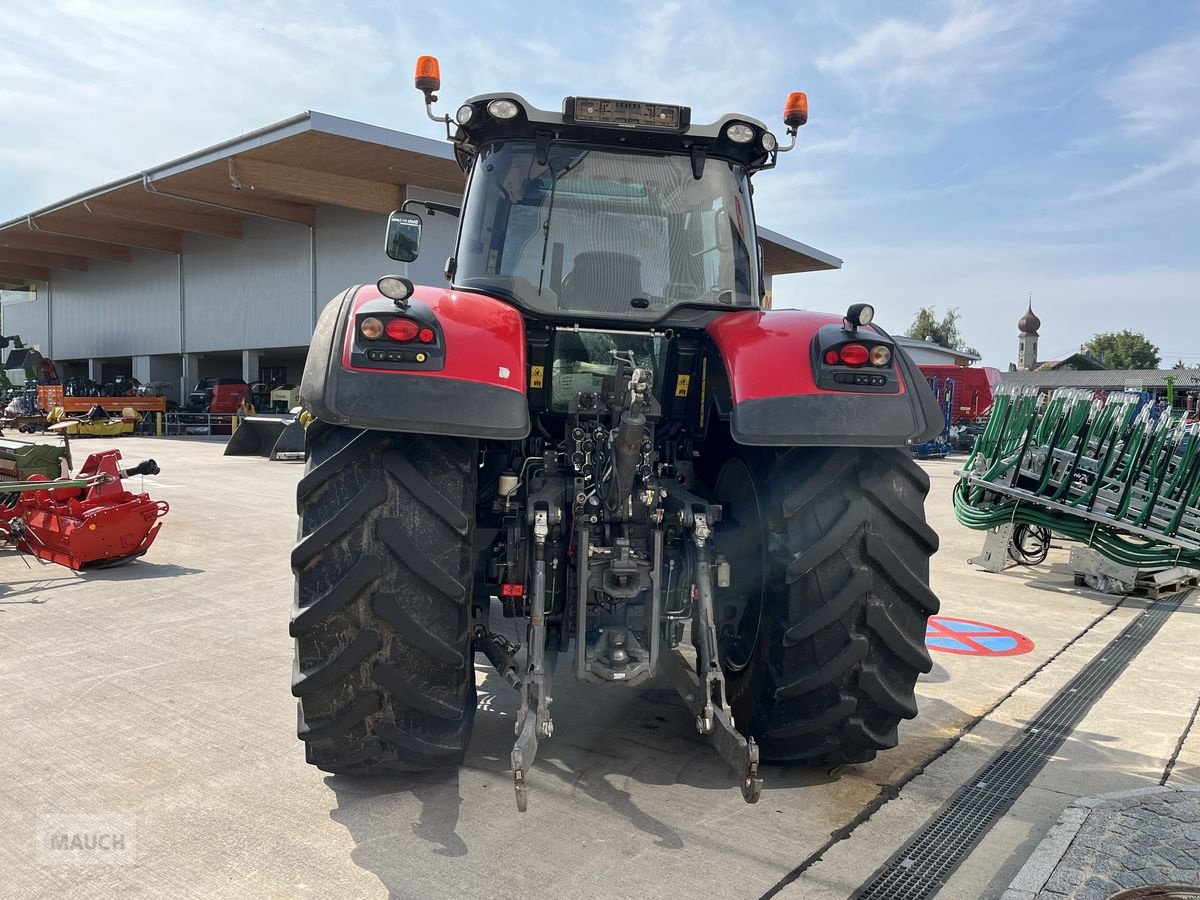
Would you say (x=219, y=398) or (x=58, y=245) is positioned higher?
(x=58, y=245)

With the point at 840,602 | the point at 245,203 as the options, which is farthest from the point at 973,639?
the point at 245,203

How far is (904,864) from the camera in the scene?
274 cm

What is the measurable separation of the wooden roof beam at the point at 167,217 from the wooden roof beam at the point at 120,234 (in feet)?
5.37

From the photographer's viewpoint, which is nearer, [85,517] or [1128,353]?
[85,517]

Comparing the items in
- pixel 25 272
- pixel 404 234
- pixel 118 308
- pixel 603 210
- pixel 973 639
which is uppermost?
pixel 25 272

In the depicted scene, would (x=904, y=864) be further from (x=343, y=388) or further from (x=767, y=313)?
(x=343, y=388)

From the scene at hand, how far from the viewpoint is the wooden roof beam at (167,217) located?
25281 millimetres

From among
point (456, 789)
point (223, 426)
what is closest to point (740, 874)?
point (456, 789)

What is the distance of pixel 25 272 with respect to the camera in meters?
40.2

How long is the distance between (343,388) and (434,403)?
0.28m

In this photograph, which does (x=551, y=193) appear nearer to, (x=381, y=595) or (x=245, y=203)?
(x=381, y=595)

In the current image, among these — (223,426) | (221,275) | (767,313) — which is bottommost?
(223,426)

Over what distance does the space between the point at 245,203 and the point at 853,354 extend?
2427 cm

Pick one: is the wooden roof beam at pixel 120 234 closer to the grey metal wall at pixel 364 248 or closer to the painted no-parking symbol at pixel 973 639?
the grey metal wall at pixel 364 248
